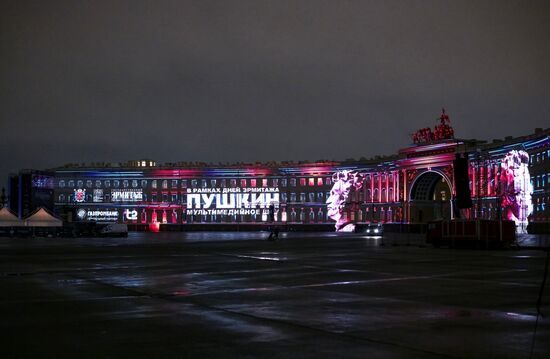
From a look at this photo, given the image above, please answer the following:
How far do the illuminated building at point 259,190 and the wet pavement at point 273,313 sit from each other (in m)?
111

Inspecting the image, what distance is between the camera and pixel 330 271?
2931 centimetres

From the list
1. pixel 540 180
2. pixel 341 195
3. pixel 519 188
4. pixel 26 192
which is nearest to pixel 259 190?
pixel 341 195

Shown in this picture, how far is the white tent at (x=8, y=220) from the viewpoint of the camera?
98375 mm

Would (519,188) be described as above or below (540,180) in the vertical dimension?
below

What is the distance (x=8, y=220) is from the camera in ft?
324

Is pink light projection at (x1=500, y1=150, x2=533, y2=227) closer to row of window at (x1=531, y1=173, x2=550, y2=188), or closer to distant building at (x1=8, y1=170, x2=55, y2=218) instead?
row of window at (x1=531, y1=173, x2=550, y2=188)

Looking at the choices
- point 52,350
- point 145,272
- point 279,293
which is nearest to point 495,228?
point 145,272

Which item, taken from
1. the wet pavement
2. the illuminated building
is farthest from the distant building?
the wet pavement

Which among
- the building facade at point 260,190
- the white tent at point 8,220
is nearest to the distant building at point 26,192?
the white tent at point 8,220

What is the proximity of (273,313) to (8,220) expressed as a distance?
91.6 metres

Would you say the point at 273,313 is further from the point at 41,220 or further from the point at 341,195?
the point at 341,195

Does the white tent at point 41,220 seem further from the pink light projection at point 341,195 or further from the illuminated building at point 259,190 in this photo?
the pink light projection at point 341,195

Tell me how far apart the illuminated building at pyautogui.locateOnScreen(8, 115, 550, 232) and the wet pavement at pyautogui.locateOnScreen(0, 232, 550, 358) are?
4381 inches

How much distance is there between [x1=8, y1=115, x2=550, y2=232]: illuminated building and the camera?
142125mm
